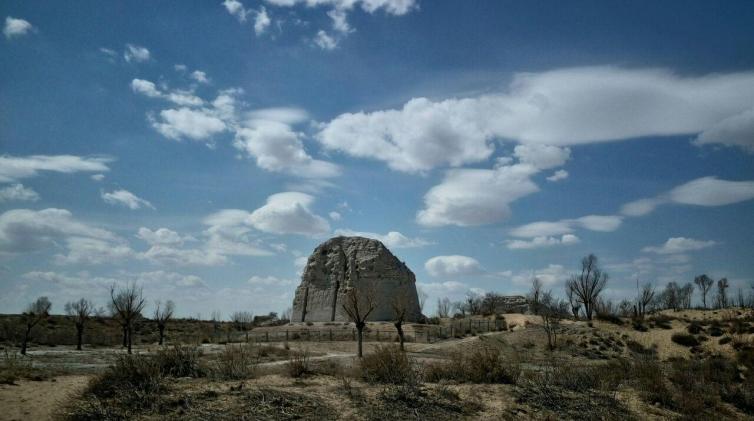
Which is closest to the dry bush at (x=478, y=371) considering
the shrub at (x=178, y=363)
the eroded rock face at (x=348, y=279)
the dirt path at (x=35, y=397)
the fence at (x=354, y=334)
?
the shrub at (x=178, y=363)

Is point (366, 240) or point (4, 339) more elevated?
point (366, 240)

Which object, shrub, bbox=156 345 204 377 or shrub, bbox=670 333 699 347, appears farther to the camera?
shrub, bbox=670 333 699 347

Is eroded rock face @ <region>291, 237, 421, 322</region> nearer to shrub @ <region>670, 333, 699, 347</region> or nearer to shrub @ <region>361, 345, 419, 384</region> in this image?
shrub @ <region>670, 333, 699, 347</region>

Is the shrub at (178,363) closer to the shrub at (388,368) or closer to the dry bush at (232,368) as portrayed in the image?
the dry bush at (232,368)

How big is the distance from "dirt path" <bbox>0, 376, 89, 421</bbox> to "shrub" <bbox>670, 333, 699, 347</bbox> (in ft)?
121

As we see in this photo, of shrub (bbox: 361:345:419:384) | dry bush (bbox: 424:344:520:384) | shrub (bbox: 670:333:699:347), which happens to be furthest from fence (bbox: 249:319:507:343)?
shrub (bbox: 361:345:419:384)

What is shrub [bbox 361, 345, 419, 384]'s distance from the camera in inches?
553

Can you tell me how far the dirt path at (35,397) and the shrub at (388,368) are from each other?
7542 mm

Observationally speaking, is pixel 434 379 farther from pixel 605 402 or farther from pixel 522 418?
pixel 605 402

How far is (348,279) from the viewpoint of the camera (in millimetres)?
51000

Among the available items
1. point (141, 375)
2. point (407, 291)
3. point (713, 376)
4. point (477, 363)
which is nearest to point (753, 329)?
point (713, 376)

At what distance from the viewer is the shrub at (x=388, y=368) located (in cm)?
1404

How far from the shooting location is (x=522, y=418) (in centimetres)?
1217

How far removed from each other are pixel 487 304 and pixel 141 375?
6839 centimetres
